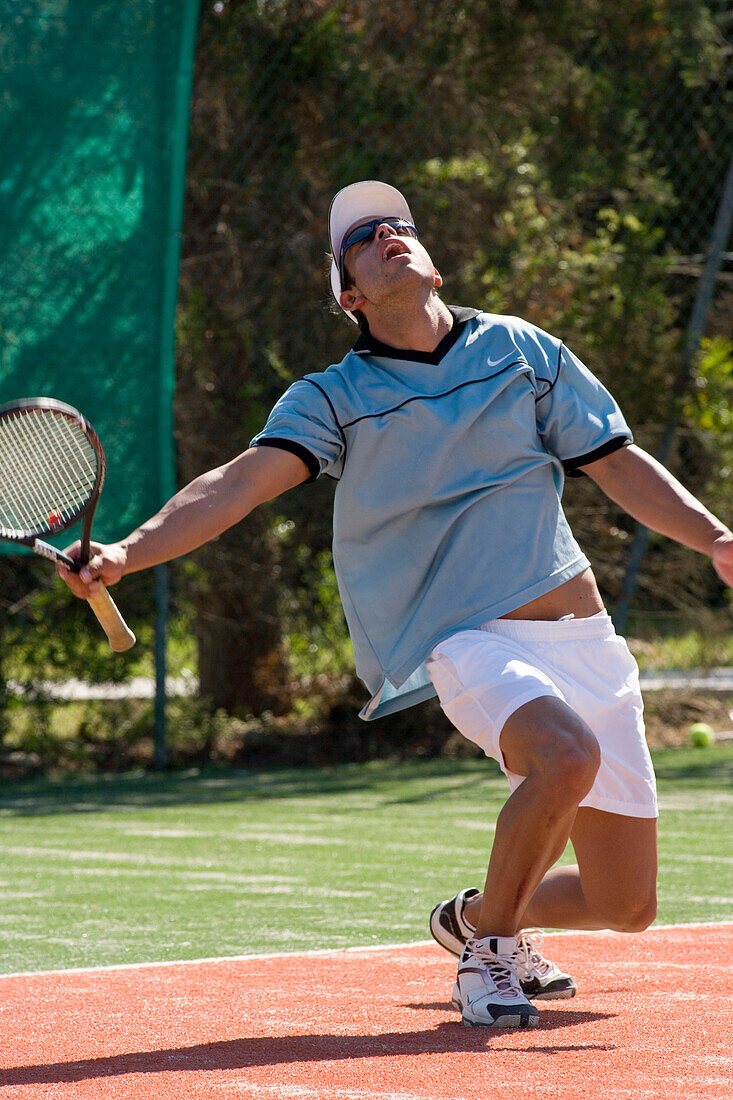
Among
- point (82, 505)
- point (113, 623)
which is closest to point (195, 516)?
point (113, 623)

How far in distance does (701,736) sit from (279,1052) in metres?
7.25

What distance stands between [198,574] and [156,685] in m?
0.68

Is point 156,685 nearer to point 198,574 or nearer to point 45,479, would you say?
point 198,574

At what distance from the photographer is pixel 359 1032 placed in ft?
10.2

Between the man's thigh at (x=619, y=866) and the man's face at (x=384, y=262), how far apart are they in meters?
1.24

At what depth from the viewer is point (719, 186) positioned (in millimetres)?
10312

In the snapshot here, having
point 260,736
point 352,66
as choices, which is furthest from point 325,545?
point 352,66

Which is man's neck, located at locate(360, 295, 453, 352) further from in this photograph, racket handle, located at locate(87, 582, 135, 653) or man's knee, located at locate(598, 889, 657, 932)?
man's knee, located at locate(598, 889, 657, 932)

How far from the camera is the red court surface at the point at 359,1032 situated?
2.64 m

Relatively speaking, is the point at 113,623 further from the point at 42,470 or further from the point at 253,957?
the point at 253,957

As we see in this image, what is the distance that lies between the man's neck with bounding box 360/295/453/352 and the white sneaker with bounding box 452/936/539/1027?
1301mm

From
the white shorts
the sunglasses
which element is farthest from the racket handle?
the sunglasses

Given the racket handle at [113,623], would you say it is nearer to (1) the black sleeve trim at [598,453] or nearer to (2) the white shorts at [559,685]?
(2) the white shorts at [559,685]

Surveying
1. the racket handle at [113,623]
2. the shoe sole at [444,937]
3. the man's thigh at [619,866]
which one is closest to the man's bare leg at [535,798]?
the man's thigh at [619,866]
